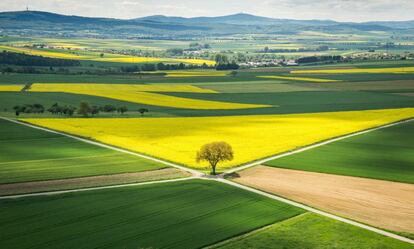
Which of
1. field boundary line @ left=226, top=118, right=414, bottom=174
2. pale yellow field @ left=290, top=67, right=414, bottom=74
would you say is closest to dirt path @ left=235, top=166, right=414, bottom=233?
field boundary line @ left=226, top=118, right=414, bottom=174

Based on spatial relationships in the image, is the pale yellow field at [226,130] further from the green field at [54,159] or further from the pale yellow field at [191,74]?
the pale yellow field at [191,74]

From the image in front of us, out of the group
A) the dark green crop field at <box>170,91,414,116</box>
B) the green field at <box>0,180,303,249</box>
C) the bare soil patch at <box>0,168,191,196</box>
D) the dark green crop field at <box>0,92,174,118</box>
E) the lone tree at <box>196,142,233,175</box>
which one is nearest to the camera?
the green field at <box>0,180,303,249</box>

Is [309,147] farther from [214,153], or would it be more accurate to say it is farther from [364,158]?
[214,153]

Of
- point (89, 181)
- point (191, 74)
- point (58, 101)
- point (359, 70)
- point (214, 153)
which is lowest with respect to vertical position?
point (58, 101)

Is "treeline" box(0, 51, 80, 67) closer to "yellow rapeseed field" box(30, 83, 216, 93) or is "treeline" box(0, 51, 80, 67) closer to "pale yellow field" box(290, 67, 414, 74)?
"yellow rapeseed field" box(30, 83, 216, 93)

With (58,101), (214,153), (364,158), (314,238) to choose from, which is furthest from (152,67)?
(314,238)

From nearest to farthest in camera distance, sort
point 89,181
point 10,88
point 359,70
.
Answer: point 89,181 < point 10,88 < point 359,70
